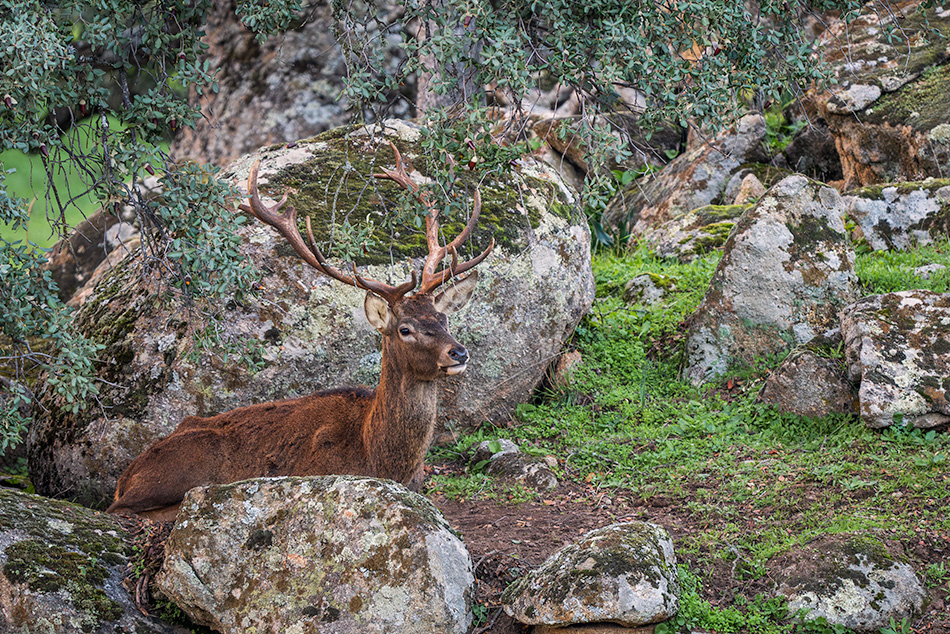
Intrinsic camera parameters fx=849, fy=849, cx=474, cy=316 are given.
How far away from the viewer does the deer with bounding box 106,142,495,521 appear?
552 cm

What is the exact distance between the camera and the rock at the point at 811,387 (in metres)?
6.36

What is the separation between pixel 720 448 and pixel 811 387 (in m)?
0.85

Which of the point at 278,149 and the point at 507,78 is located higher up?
the point at 507,78

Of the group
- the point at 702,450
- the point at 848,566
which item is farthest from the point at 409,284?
the point at 848,566

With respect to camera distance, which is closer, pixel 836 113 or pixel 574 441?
pixel 574 441

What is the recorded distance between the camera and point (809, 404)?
644cm

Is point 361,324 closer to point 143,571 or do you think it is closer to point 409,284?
point 409,284

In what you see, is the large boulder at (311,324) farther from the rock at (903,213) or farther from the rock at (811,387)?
the rock at (903,213)

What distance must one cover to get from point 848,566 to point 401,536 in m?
2.32

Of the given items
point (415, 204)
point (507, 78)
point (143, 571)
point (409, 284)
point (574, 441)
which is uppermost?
point (507, 78)

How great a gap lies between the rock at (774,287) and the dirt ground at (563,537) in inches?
79.5

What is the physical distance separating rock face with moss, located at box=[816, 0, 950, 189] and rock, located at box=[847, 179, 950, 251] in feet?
2.74

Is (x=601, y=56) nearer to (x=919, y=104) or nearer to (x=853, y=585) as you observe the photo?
(x=853, y=585)

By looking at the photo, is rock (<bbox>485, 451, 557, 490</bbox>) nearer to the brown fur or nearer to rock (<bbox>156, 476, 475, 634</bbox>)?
the brown fur
